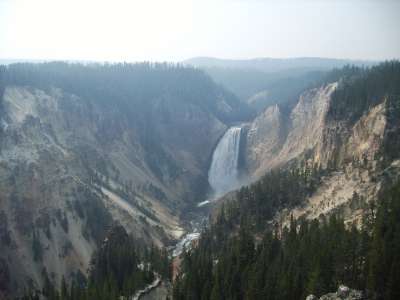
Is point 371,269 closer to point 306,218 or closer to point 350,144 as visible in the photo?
point 306,218

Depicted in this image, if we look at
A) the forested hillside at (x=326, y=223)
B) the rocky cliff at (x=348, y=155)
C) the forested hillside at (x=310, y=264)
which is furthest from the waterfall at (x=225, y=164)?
the forested hillside at (x=310, y=264)

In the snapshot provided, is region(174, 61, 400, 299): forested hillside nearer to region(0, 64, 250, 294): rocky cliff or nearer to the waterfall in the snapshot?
region(0, 64, 250, 294): rocky cliff

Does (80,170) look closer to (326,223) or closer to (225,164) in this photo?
(225,164)

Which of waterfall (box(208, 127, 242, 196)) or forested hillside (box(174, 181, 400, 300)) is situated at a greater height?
forested hillside (box(174, 181, 400, 300))

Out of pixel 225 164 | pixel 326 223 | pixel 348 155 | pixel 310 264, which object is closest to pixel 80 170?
pixel 225 164

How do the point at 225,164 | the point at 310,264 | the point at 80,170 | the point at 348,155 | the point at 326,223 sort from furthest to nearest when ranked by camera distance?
the point at 225,164, the point at 80,170, the point at 348,155, the point at 326,223, the point at 310,264

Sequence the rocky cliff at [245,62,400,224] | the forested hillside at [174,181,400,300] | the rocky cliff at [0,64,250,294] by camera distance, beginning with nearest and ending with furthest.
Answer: the forested hillside at [174,181,400,300]
the rocky cliff at [245,62,400,224]
the rocky cliff at [0,64,250,294]

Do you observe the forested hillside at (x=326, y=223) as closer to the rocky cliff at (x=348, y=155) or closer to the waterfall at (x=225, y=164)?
the rocky cliff at (x=348, y=155)

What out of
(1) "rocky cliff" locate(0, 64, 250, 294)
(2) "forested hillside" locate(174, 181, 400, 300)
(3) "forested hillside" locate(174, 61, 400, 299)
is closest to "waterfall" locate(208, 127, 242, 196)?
(1) "rocky cliff" locate(0, 64, 250, 294)

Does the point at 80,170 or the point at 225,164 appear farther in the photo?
the point at 225,164
